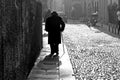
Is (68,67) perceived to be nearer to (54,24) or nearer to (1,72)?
(54,24)

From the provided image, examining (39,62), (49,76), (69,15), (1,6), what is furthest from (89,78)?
(69,15)

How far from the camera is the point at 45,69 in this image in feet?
24.0

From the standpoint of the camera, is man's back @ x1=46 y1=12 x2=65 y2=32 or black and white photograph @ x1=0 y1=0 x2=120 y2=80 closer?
black and white photograph @ x1=0 y1=0 x2=120 y2=80

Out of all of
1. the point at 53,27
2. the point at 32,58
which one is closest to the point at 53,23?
the point at 53,27

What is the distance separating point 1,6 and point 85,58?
6.29 meters

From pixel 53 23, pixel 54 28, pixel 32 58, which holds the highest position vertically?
pixel 53 23

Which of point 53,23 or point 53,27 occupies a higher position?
point 53,23

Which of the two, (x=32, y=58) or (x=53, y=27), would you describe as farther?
(x=53, y=27)

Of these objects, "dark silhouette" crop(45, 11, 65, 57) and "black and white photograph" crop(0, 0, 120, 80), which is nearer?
"black and white photograph" crop(0, 0, 120, 80)

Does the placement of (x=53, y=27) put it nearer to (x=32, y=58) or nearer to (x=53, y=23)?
(x=53, y=23)

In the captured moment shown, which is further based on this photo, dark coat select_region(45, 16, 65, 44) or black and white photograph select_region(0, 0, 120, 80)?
dark coat select_region(45, 16, 65, 44)

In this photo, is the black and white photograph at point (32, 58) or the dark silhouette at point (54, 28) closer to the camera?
the black and white photograph at point (32, 58)

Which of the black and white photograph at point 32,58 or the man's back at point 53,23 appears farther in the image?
the man's back at point 53,23

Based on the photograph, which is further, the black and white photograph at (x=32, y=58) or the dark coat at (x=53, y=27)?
the dark coat at (x=53, y=27)
